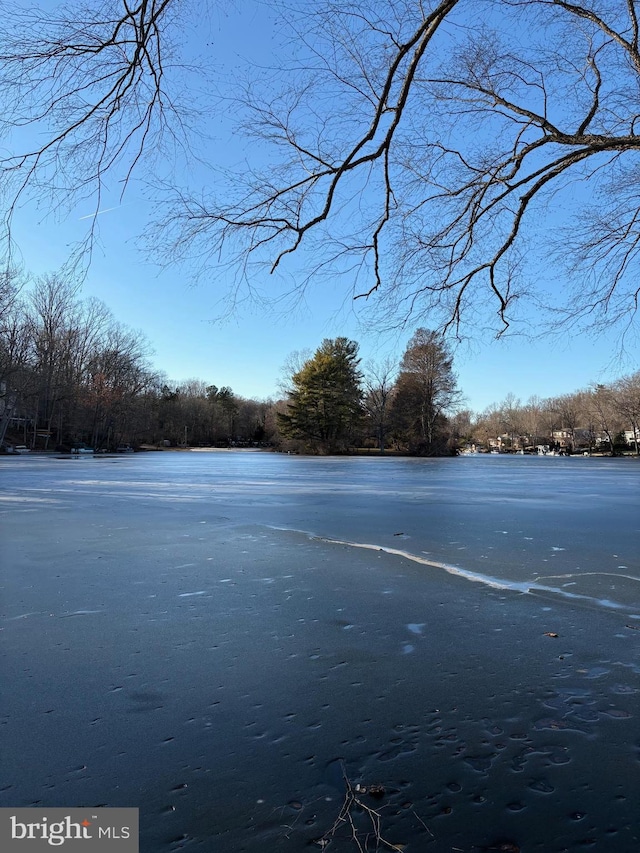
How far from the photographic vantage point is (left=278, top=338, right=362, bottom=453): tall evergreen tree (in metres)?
51.4

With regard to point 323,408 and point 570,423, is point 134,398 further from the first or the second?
point 570,423

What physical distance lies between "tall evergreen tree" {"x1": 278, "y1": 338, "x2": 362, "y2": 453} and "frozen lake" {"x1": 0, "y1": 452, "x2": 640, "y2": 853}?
46.0 meters

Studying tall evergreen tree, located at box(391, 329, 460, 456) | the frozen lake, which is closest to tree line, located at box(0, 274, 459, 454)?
tall evergreen tree, located at box(391, 329, 460, 456)

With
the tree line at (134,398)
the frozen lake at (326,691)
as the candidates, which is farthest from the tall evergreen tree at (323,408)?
the frozen lake at (326,691)

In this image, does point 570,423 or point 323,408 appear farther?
point 570,423

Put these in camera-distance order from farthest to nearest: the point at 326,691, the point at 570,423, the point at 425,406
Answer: the point at 570,423, the point at 425,406, the point at 326,691

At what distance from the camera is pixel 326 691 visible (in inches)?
93.2

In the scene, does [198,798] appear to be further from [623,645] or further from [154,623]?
[623,645]

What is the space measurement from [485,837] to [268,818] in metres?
0.63

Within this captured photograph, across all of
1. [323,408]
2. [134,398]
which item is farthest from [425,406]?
[134,398]

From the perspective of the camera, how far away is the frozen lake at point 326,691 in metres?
1.62

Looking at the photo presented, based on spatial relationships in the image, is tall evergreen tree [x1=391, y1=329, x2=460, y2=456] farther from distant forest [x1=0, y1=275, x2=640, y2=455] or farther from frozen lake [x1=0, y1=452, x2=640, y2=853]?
frozen lake [x1=0, y1=452, x2=640, y2=853]

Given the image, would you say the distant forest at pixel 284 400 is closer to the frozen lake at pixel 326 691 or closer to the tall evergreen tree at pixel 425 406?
the tall evergreen tree at pixel 425 406

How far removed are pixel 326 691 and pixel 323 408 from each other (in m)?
49.1
